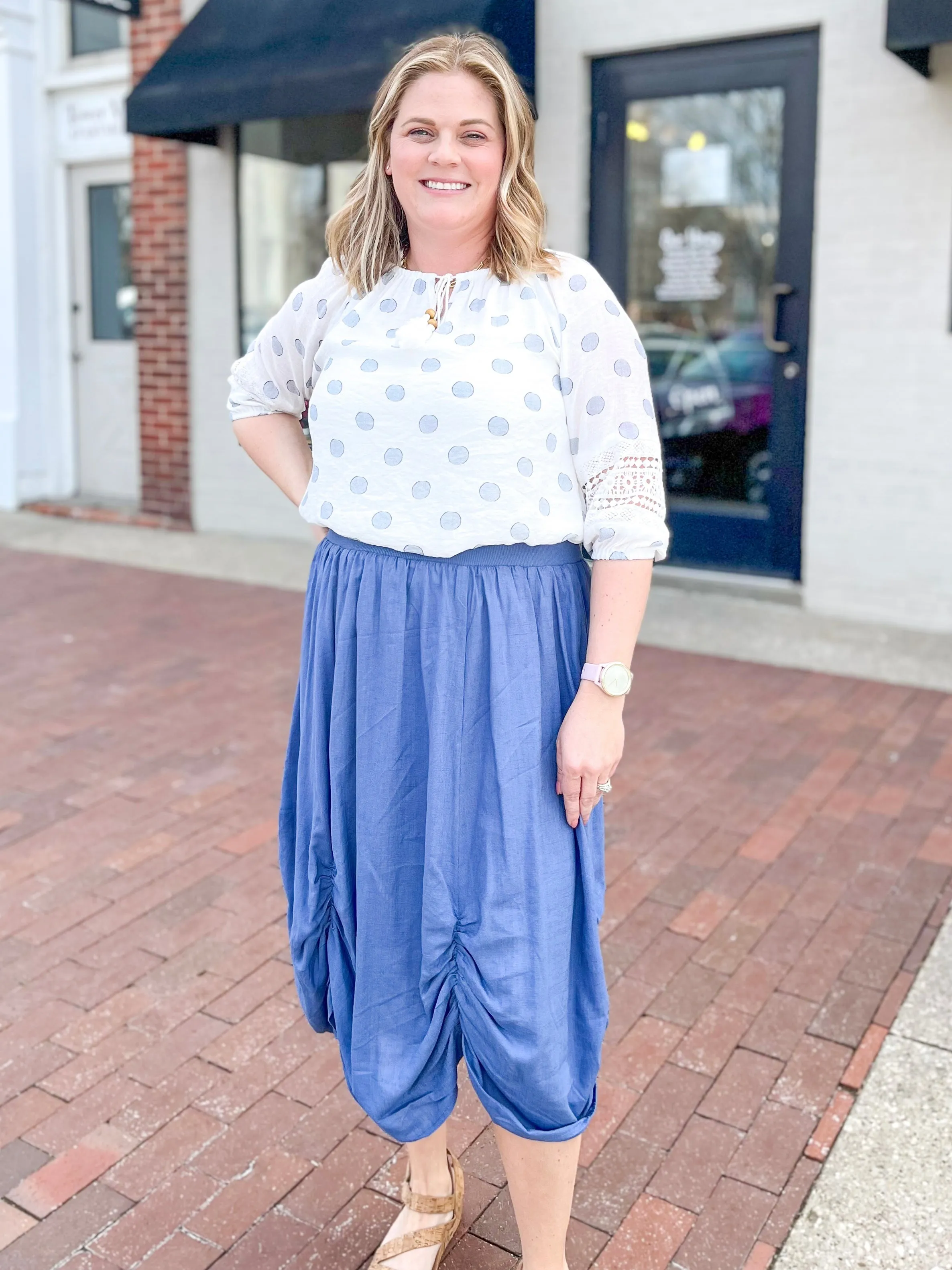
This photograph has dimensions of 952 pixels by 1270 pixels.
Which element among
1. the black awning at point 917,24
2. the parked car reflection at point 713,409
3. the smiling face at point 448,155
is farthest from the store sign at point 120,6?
the smiling face at point 448,155

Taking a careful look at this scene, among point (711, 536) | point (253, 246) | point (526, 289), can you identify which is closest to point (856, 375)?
point (711, 536)

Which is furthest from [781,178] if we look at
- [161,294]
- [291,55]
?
[161,294]

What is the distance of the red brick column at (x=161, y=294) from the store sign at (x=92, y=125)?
516 mm

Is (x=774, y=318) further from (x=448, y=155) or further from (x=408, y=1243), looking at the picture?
(x=408, y=1243)

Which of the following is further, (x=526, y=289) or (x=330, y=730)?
(x=330, y=730)

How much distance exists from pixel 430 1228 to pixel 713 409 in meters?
5.13

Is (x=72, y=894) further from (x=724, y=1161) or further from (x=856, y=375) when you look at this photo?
(x=856, y=375)

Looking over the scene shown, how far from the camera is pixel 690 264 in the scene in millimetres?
6652

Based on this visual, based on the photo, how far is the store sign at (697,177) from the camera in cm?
647

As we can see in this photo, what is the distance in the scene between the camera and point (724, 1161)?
8.14 feet

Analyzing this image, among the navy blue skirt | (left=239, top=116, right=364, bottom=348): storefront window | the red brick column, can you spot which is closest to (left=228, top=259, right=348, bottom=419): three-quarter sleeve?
the navy blue skirt

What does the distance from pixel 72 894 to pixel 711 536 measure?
413 centimetres

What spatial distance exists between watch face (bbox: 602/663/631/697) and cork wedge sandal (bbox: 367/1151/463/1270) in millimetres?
913

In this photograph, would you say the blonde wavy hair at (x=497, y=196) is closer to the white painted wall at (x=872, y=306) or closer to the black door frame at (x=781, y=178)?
the white painted wall at (x=872, y=306)
